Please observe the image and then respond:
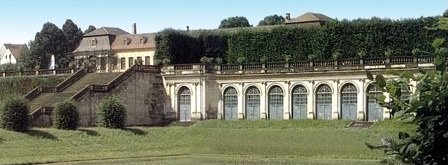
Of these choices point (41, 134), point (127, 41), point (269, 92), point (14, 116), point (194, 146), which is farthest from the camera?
point (127, 41)

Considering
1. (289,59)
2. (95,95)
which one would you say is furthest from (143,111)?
(289,59)

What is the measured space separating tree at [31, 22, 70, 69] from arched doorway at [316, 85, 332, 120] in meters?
51.7

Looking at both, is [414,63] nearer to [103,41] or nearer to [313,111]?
[313,111]

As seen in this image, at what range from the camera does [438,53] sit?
444 centimetres

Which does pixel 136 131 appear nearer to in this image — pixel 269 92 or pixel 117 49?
pixel 269 92

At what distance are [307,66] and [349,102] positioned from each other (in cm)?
410

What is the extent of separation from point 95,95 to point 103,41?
1263 inches

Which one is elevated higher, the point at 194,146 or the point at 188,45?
the point at 188,45

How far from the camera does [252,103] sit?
183ft

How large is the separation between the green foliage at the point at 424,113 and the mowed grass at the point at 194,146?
87.0ft

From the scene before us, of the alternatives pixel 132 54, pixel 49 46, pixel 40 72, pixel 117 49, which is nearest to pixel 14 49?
pixel 49 46

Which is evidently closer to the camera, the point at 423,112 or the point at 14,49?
the point at 423,112

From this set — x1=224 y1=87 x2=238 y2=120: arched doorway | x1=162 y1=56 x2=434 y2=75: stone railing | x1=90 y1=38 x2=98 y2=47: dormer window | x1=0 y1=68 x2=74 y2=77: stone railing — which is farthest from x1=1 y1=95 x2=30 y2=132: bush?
x1=90 y1=38 x2=98 y2=47: dormer window

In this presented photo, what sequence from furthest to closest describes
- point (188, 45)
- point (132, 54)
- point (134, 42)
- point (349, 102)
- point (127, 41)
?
point (127, 41)
point (134, 42)
point (132, 54)
point (188, 45)
point (349, 102)
